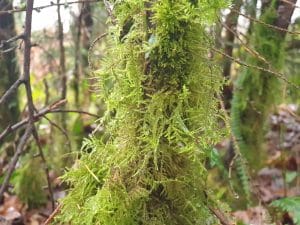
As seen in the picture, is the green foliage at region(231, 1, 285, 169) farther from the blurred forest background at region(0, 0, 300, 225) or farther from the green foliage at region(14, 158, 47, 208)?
the green foliage at region(14, 158, 47, 208)

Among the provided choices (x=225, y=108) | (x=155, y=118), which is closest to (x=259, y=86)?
(x=225, y=108)

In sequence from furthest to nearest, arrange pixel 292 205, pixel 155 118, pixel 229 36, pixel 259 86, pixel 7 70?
pixel 229 36 < pixel 7 70 < pixel 259 86 < pixel 292 205 < pixel 155 118

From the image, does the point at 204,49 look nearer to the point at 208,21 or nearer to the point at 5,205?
the point at 208,21

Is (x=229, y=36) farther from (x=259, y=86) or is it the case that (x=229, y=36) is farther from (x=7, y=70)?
(x=7, y=70)

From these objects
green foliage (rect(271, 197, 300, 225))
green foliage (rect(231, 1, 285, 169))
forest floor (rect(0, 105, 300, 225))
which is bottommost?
forest floor (rect(0, 105, 300, 225))

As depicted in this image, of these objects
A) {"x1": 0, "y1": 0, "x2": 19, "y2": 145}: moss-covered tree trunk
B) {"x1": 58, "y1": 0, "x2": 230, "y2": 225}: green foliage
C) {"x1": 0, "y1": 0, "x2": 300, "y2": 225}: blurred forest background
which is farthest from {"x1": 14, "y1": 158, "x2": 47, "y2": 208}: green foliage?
{"x1": 58, "y1": 0, "x2": 230, "y2": 225}: green foliage
